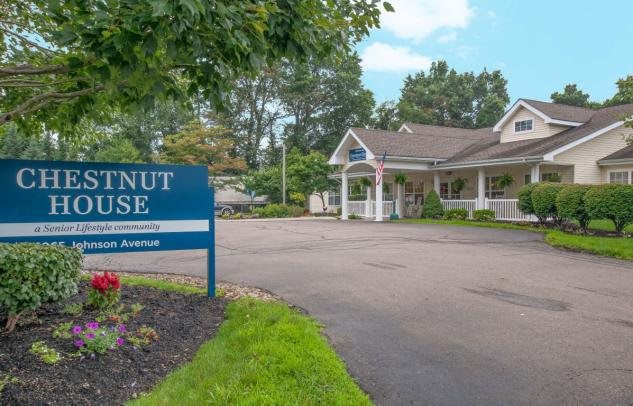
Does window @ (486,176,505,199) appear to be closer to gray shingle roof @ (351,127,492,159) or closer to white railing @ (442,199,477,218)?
white railing @ (442,199,477,218)

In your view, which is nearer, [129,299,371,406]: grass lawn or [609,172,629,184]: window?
[129,299,371,406]: grass lawn

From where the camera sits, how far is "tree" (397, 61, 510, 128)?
52.5 meters

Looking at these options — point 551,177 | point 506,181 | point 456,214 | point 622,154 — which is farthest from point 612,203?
point 456,214

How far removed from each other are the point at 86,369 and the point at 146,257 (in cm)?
827

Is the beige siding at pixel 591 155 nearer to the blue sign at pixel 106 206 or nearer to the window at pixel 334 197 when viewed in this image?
the window at pixel 334 197

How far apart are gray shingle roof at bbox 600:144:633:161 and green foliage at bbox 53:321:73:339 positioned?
21464 mm

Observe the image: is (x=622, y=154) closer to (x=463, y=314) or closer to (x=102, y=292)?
(x=463, y=314)

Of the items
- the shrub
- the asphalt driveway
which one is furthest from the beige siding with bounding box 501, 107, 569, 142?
the shrub

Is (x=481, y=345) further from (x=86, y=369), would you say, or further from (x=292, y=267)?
(x=292, y=267)

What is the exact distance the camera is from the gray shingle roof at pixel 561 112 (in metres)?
22.2

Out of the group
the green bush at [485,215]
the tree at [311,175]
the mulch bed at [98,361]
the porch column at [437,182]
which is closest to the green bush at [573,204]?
the green bush at [485,215]

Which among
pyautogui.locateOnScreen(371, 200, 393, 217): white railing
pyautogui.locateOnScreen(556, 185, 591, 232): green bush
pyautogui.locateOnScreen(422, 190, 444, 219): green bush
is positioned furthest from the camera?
pyautogui.locateOnScreen(371, 200, 393, 217): white railing

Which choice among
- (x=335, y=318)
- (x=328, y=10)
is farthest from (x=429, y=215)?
(x=328, y=10)

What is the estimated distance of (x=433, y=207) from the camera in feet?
76.3
